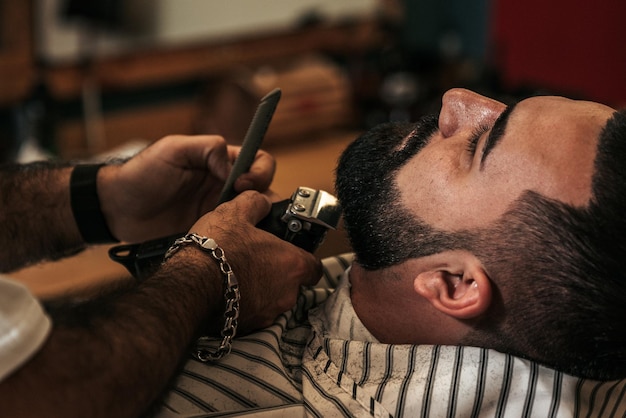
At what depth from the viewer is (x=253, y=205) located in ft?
4.17

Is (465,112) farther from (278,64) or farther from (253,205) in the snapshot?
(278,64)

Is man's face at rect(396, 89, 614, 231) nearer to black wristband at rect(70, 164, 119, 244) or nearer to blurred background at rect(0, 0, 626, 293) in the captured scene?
black wristband at rect(70, 164, 119, 244)

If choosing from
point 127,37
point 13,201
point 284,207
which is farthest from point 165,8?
point 284,207

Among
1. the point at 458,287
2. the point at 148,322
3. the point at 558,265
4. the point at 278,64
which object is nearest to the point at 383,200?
the point at 458,287

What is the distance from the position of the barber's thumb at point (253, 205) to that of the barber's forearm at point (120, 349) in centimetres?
16

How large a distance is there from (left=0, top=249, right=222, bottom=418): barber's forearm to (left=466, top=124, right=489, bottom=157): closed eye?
1.41 ft

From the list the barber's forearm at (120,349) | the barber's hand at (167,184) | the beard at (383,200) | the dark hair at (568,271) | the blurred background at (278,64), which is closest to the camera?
the barber's forearm at (120,349)

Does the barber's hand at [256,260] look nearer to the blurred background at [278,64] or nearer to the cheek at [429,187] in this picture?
the cheek at [429,187]

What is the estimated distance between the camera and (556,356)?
1153 mm

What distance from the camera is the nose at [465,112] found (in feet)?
4.14

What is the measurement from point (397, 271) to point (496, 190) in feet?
0.65

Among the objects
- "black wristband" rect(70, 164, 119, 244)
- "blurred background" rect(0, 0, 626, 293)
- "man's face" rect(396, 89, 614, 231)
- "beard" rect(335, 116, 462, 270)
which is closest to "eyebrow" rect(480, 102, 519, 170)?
"man's face" rect(396, 89, 614, 231)

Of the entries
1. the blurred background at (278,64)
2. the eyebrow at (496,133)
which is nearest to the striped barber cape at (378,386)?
the eyebrow at (496,133)

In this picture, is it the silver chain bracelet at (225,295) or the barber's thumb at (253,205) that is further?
the barber's thumb at (253,205)
